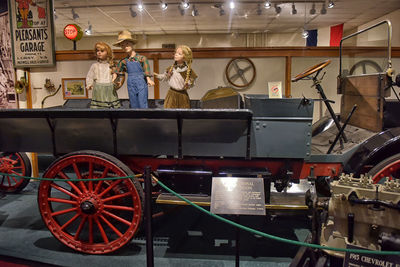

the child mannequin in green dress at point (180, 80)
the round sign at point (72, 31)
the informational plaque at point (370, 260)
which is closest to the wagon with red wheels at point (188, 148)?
the informational plaque at point (370, 260)

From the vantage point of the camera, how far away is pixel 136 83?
11.8 ft

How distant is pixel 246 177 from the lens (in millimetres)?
2547

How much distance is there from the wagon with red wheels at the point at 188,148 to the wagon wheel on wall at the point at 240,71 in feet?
7.38

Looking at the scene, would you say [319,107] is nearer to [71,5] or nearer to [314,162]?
[314,162]

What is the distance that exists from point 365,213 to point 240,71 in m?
3.42

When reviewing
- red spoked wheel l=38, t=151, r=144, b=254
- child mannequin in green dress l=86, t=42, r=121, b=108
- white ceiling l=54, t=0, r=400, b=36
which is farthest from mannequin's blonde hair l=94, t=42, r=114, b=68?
white ceiling l=54, t=0, r=400, b=36

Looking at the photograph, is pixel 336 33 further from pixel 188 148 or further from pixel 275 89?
pixel 188 148

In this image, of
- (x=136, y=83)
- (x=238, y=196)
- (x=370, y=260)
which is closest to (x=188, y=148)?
(x=238, y=196)

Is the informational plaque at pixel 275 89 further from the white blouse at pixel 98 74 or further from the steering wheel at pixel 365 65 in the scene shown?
the steering wheel at pixel 365 65

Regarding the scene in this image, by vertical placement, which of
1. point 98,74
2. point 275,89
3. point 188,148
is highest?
point 98,74

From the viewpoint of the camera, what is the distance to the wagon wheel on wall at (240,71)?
16.3 ft

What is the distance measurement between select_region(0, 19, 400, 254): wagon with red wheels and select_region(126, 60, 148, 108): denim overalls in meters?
0.91

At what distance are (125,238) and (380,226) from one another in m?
1.95

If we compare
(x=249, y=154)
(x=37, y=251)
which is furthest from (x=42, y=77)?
(x=249, y=154)
